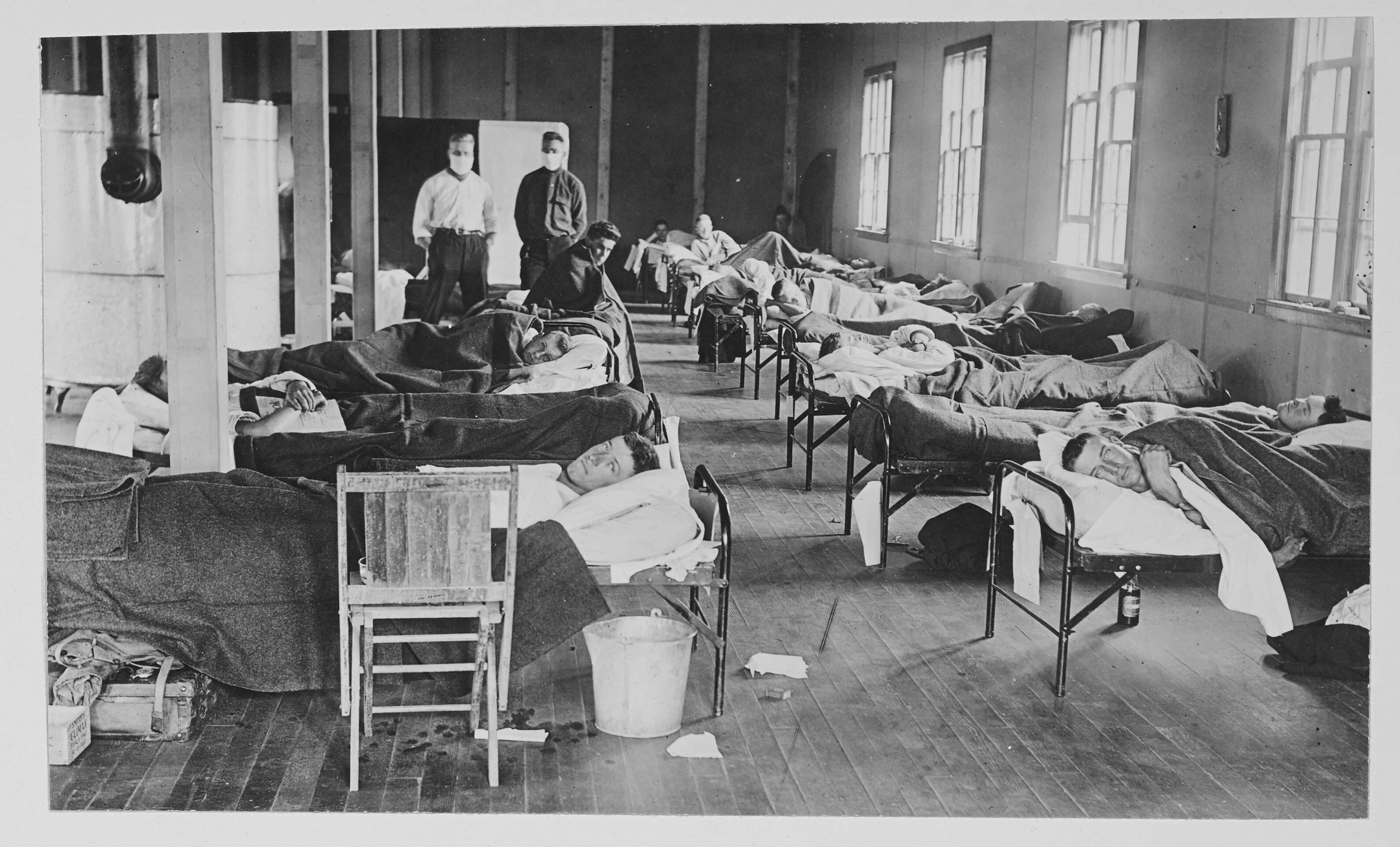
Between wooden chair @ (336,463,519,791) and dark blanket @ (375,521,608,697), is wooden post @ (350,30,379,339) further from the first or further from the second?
wooden chair @ (336,463,519,791)

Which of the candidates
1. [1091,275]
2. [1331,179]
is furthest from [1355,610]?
[1091,275]

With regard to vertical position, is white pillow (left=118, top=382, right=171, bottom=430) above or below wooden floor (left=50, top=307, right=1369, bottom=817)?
above

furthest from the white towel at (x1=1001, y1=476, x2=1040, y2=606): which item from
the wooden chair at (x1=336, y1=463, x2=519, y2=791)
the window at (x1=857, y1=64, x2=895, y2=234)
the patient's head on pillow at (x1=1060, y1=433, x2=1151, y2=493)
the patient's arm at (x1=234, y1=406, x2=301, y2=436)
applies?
the window at (x1=857, y1=64, x2=895, y2=234)

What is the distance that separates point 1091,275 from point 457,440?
5.77 metres

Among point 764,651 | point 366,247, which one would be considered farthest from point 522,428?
point 366,247

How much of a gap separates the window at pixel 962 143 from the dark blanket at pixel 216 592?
Result: 355 inches

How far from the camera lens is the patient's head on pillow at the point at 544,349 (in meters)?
7.26

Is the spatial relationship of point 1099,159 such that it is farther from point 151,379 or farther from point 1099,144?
point 151,379

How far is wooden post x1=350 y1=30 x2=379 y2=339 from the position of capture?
830 centimetres

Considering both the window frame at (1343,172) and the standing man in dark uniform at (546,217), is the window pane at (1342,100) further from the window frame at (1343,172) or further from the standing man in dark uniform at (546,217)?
the standing man in dark uniform at (546,217)

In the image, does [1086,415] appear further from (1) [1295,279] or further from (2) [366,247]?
(2) [366,247]

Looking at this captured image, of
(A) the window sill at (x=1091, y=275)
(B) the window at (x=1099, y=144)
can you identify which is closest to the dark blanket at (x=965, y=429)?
(A) the window sill at (x=1091, y=275)

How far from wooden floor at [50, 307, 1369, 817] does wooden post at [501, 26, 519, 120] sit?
12091 millimetres

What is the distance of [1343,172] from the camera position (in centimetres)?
659
